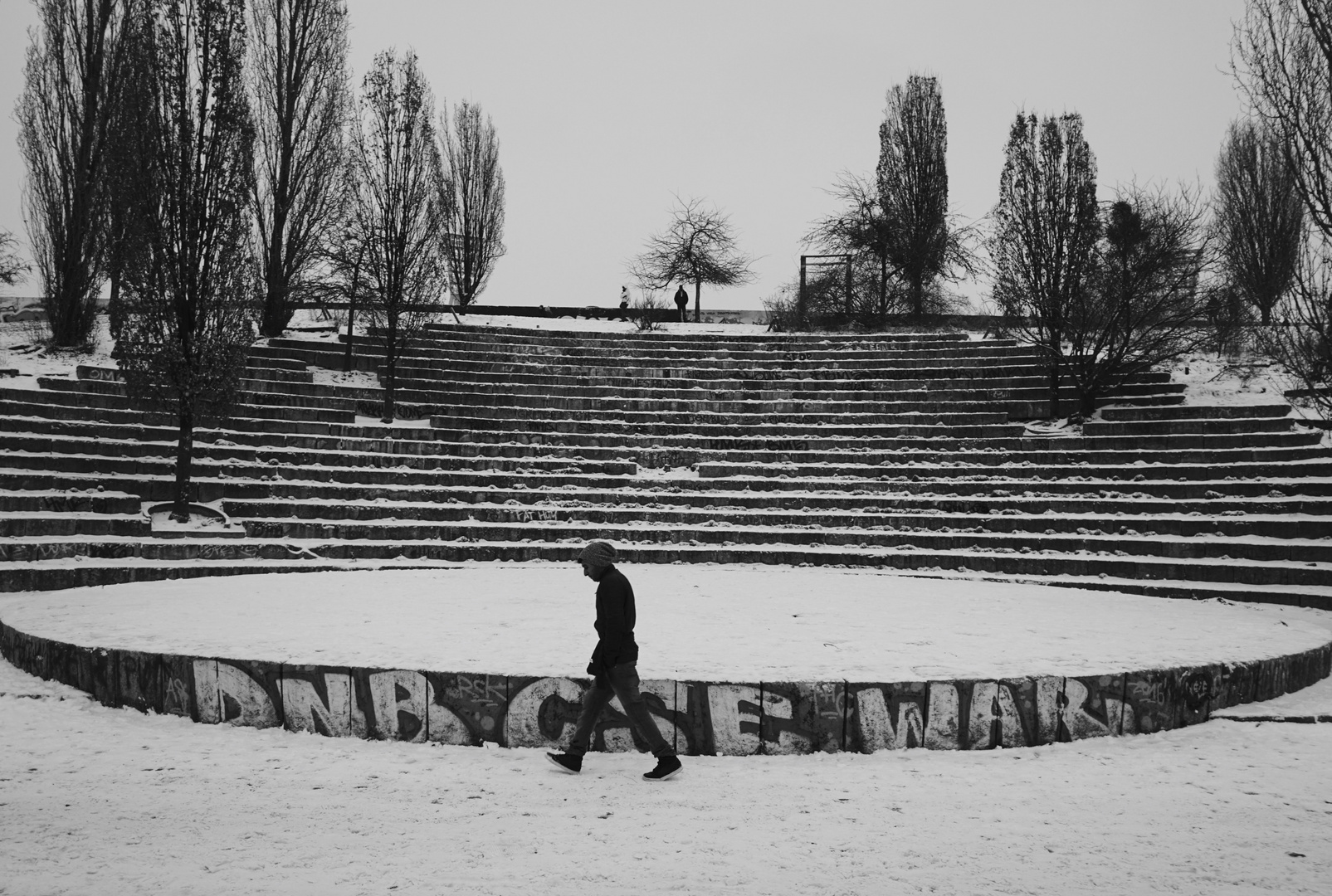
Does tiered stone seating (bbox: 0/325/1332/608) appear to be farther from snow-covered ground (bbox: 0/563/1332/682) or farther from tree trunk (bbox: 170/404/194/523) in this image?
snow-covered ground (bbox: 0/563/1332/682)

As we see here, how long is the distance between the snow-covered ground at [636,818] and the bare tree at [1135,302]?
12.6 metres

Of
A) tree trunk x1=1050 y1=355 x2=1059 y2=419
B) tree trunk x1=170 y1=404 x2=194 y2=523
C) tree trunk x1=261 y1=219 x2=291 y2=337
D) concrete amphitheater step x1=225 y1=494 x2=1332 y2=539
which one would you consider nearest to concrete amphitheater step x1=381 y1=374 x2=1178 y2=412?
tree trunk x1=1050 y1=355 x2=1059 y2=419

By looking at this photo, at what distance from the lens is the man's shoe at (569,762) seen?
5.77 m

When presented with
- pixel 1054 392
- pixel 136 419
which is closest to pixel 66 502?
pixel 136 419

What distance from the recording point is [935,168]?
3139cm

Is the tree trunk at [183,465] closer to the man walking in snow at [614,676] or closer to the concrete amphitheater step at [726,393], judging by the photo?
the concrete amphitheater step at [726,393]

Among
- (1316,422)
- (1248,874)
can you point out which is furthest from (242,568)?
(1316,422)

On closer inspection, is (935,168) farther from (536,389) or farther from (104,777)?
(104,777)

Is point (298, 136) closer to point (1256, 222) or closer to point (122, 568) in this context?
point (122, 568)

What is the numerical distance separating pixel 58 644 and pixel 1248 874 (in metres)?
8.16

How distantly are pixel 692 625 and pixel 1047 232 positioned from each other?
14078 millimetres

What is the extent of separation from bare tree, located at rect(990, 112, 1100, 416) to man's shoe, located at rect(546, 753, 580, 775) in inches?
597

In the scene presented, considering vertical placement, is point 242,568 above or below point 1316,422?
below

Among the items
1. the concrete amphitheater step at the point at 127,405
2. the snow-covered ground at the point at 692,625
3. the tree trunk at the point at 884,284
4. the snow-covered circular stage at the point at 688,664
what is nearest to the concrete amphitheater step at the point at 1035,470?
the snow-covered ground at the point at 692,625
